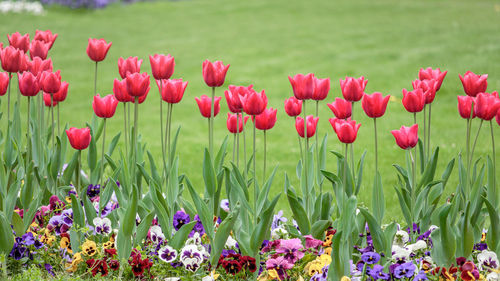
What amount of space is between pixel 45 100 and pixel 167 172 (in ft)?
3.41

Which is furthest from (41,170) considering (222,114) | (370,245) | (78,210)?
(222,114)

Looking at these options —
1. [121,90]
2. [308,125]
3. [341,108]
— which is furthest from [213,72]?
[341,108]

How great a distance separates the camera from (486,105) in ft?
9.73

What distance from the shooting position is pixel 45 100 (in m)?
3.80

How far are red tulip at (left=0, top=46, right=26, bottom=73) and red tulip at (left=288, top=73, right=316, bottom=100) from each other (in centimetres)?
163

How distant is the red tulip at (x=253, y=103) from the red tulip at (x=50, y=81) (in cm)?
112

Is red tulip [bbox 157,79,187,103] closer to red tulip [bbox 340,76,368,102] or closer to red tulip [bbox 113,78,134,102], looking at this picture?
red tulip [bbox 113,78,134,102]

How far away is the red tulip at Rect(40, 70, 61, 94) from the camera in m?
3.30

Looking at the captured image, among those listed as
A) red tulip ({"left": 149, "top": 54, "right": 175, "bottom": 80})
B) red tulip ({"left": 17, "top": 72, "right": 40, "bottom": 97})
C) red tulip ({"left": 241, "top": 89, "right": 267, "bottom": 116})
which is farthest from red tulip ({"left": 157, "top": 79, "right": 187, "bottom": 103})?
red tulip ({"left": 17, "top": 72, "right": 40, "bottom": 97})

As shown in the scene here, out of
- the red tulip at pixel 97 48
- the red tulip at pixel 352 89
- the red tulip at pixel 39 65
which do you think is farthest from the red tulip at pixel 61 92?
the red tulip at pixel 352 89

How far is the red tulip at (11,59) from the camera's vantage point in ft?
11.3

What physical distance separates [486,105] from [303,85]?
919 mm

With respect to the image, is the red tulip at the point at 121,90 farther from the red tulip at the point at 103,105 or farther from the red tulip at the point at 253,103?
the red tulip at the point at 253,103

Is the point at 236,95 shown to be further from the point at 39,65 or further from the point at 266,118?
the point at 39,65
